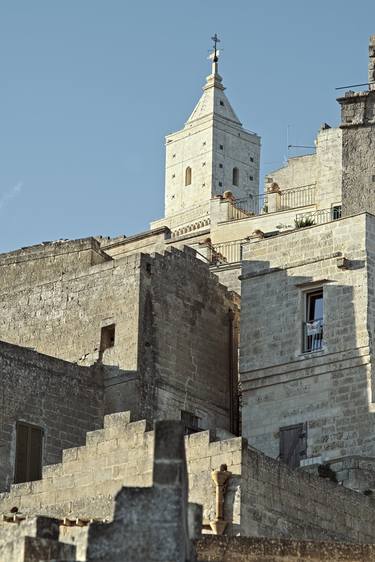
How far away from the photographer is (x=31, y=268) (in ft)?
140

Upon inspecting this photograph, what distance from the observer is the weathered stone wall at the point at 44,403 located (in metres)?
35.6

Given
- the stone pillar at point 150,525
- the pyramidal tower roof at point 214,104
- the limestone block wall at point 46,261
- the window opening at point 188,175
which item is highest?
the pyramidal tower roof at point 214,104

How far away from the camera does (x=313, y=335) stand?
37406mm

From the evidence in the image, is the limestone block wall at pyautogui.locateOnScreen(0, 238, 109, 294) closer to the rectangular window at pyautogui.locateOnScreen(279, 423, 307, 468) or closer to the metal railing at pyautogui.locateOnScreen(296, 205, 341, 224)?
the rectangular window at pyautogui.locateOnScreen(279, 423, 307, 468)

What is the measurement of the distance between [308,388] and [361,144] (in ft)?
22.3

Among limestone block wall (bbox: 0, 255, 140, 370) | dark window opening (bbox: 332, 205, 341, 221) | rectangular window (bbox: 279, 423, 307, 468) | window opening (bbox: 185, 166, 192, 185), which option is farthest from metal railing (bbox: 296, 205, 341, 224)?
window opening (bbox: 185, 166, 192, 185)

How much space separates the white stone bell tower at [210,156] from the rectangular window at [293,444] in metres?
40.4

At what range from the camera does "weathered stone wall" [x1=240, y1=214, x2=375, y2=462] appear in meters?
36.2

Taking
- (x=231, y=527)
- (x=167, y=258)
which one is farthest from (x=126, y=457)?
(x=167, y=258)

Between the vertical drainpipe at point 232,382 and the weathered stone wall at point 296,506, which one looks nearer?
the weathered stone wall at point 296,506

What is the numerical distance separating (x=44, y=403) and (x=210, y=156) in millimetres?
42796

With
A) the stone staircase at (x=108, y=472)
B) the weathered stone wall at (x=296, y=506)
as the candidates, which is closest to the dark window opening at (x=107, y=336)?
the stone staircase at (x=108, y=472)

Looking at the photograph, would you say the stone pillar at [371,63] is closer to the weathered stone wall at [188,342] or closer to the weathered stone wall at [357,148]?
the weathered stone wall at [357,148]

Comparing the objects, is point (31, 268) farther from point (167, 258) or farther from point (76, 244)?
point (167, 258)
